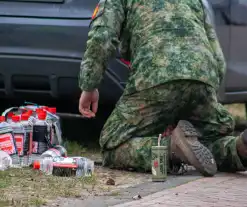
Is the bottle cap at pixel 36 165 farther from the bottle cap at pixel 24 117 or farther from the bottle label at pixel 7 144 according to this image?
the bottle cap at pixel 24 117

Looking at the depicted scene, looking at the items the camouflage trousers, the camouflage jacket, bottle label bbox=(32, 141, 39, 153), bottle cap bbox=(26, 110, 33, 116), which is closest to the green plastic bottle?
the camouflage trousers

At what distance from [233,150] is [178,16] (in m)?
0.95

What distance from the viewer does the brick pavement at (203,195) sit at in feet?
15.1

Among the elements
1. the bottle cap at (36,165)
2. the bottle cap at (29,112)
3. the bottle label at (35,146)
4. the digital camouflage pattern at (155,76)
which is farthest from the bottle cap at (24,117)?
the digital camouflage pattern at (155,76)

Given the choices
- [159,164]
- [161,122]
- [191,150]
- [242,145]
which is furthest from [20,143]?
[242,145]

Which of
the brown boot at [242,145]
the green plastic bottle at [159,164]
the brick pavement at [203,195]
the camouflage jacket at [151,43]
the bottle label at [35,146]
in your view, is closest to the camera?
the brick pavement at [203,195]

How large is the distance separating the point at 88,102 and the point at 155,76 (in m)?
0.47

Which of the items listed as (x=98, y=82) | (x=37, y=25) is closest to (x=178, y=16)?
(x=98, y=82)

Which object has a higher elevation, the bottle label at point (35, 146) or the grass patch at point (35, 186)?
the bottle label at point (35, 146)

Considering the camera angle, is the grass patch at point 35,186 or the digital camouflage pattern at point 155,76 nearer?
the grass patch at point 35,186

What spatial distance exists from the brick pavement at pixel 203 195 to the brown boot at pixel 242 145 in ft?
0.65

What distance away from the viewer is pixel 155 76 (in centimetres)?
569

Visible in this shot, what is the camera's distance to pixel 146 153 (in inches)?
224

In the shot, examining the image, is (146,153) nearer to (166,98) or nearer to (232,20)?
(166,98)
